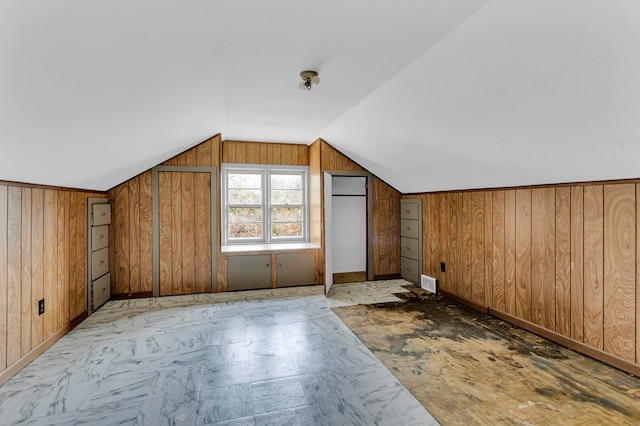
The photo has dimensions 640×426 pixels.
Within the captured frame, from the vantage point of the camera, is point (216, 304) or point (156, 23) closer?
point (156, 23)

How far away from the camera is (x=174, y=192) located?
4.36 metres

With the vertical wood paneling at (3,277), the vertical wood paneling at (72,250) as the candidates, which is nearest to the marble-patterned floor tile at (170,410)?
the vertical wood paneling at (3,277)

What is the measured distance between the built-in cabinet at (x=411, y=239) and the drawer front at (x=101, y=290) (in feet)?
14.2

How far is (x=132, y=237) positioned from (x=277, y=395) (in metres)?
3.24

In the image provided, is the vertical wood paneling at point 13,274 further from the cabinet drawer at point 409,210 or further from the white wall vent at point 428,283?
the cabinet drawer at point 409,210

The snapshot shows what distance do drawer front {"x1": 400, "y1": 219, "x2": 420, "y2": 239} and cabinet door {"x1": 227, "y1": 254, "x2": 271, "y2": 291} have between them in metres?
2.26

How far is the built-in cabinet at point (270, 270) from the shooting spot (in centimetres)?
450

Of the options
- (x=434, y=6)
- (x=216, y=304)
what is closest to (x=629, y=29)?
(x=434, y=6)

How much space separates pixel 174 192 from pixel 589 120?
443cm

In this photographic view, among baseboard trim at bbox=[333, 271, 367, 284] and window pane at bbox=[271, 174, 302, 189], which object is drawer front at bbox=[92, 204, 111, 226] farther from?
baseboard trim at bbox=[333, 271, 367, 284]

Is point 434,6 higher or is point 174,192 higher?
point 434,6

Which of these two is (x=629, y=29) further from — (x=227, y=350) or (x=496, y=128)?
(x=227, y=350)

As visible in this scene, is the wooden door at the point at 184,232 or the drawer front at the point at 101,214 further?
the wooden door at the point at 184,232

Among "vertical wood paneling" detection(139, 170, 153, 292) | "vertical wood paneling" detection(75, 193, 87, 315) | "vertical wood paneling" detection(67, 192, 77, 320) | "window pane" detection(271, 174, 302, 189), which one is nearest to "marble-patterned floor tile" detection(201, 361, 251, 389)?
"vertical wood paneling" detection(67, 192, 77, 320)
